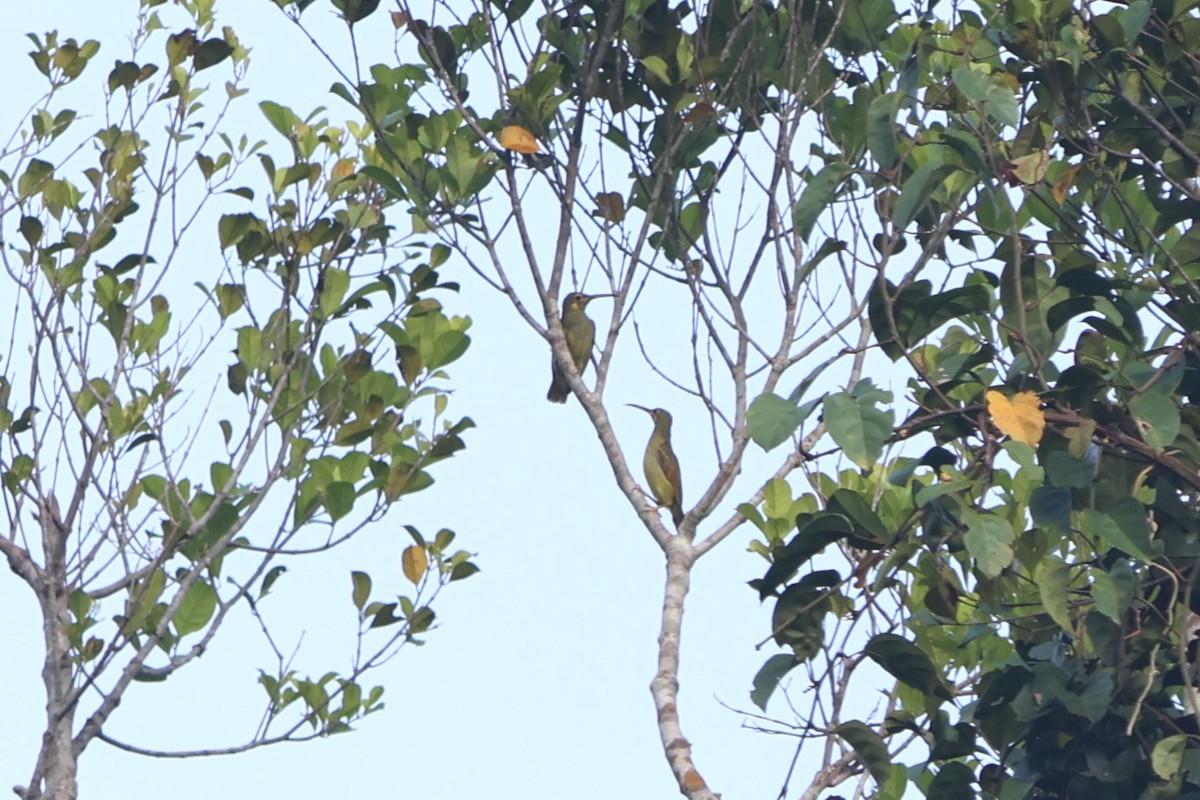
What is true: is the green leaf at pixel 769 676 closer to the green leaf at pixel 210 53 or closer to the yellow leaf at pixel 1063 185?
the yellow leaf at pixel 1063 185

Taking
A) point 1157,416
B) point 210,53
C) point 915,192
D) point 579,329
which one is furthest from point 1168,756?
point 210,53

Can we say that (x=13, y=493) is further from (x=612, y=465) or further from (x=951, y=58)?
(x=951, y=58)

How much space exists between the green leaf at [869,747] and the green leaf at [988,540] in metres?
0.58

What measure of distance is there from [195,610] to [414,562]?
771 mm

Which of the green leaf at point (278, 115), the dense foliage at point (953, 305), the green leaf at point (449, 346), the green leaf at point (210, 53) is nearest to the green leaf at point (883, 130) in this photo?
the dense foliage at point (953, 305)

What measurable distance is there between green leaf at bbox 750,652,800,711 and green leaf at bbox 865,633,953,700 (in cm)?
14

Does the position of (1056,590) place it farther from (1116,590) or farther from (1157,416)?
(1157,416)

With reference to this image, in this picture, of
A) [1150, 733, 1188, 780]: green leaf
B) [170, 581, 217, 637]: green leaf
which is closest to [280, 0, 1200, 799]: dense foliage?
[1150, 733, 1188, 780]: green leaf

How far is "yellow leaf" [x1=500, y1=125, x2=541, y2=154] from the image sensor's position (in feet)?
12.6

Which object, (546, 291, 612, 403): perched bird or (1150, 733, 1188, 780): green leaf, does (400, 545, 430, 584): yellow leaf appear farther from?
(1150, 733, 1188, 780): green leaf

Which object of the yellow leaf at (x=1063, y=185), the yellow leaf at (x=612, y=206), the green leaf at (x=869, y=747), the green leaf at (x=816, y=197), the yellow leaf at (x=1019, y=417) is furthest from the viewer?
the yellow leaf at (x=612, y=206)

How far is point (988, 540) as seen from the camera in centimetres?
214

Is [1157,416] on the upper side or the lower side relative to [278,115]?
lower

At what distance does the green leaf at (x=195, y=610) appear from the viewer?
5012 mm
